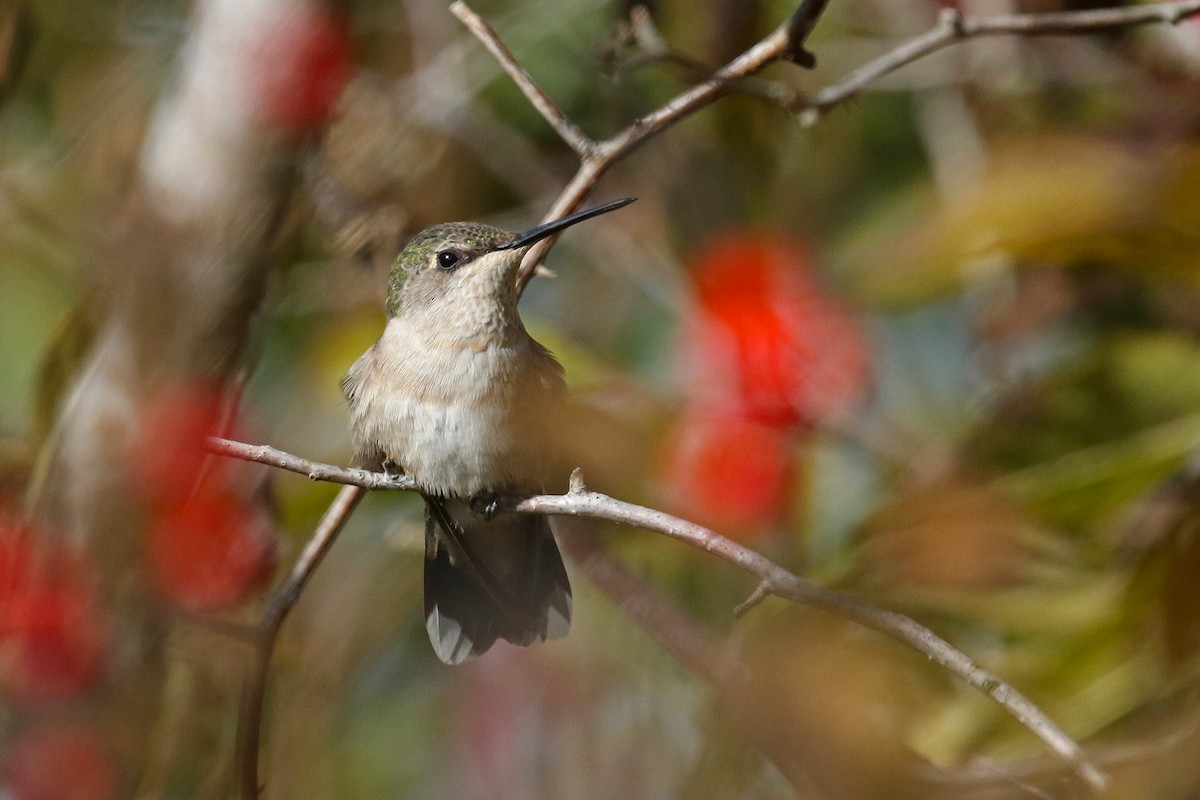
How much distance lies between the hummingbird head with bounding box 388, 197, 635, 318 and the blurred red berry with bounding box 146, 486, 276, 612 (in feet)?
1.44

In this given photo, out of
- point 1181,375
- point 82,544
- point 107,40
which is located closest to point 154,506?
point 82,544

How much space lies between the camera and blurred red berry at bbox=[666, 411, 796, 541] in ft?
6.93

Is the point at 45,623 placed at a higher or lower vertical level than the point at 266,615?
lower

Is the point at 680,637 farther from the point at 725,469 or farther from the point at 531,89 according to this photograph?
the point at 531,89

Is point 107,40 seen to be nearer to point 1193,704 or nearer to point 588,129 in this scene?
point 588,129

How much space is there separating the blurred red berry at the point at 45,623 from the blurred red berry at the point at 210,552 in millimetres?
162

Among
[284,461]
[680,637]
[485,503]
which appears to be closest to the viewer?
[284,461]

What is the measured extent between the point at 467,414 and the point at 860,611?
104 centimetres

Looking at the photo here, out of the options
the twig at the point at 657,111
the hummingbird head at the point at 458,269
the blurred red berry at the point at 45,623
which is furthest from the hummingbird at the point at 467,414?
the blurred red berry at the point at 45,623

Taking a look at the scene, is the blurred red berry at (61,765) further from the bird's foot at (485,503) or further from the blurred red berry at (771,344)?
the blurred red berry at (771,344)

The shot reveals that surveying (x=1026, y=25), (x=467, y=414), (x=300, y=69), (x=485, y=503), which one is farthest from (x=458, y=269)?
(x=1026, y=25)

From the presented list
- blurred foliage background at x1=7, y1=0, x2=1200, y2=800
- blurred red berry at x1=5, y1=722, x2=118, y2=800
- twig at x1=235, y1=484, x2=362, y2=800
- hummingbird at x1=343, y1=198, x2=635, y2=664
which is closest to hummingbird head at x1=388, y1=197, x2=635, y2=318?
hummingbird at x1=343, y1=198, x2=635, y2=664

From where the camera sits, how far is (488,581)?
2320 mm

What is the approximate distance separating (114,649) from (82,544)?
0.19m
